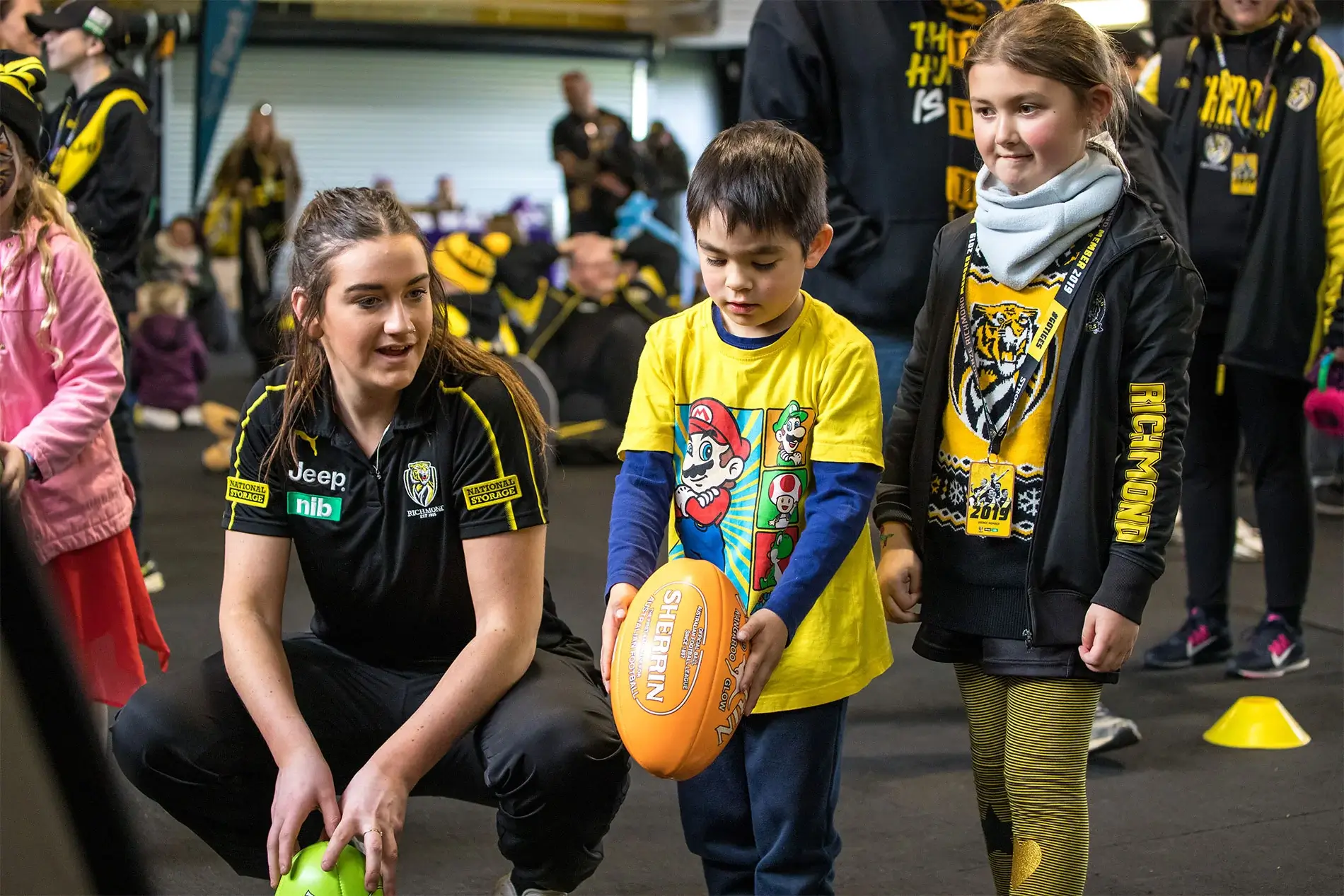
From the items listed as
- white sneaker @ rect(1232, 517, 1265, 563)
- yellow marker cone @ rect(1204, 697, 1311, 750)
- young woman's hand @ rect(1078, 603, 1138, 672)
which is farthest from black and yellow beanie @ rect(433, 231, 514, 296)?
young woman's hand @ rect(1078, 603, 1138, 672)

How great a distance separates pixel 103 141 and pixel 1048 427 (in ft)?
9.57

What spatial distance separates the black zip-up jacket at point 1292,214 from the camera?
3.27 meters

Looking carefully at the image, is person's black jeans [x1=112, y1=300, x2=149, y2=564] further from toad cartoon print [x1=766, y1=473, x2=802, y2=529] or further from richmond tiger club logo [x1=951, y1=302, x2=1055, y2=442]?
richmond tiger club logo [x1=951, y1=302, x2=1055, y2=442]

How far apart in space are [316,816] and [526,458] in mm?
572

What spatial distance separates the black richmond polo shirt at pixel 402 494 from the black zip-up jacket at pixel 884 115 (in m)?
0.92

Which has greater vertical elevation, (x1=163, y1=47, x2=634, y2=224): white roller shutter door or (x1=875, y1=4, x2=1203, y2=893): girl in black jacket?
(x1=163, y1=47, x2=634, y2=224): white roller shutter door

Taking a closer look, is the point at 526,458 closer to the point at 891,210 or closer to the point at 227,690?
the point at 227,690

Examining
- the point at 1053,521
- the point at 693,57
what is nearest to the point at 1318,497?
the point at 1053,521

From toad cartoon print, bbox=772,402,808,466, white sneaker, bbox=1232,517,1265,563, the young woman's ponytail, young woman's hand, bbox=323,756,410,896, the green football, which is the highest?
the young woman's ponytail

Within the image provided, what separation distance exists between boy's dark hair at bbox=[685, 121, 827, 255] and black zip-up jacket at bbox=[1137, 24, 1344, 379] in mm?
1935

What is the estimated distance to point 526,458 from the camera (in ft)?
6.62

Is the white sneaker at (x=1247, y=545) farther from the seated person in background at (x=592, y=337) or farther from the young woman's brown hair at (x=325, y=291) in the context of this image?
the young woman's brown hair at (x=325, y=291)

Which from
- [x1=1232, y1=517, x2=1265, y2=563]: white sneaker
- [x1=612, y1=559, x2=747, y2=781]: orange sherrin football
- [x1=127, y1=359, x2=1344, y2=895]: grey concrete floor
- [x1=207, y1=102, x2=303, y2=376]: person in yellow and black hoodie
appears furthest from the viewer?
[x1=207, y1=102, x2=303, y2=376]: person in yellow and black hoodie

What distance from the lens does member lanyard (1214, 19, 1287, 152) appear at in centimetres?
328
